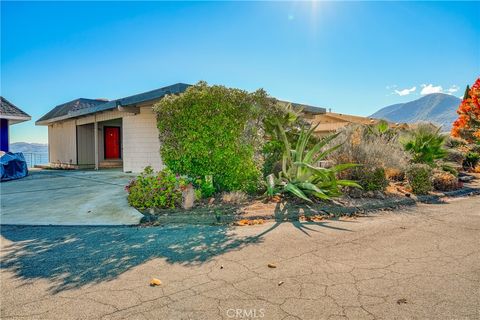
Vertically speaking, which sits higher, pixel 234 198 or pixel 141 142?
pixel 141 142

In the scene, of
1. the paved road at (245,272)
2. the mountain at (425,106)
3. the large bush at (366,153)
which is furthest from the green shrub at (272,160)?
the mountain at (425,106)

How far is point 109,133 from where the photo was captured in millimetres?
18953

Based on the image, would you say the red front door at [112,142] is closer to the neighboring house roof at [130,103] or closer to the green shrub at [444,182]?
the neighboring house roof at [130,103]

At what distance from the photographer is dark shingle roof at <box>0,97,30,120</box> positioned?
14134mm

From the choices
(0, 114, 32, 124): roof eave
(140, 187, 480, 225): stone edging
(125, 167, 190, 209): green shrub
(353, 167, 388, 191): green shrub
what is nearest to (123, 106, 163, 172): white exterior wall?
(0, 114, 32, 124): roof eave

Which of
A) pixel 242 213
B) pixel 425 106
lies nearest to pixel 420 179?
pixel 242 213

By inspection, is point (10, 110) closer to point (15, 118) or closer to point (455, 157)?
point (15, 118)

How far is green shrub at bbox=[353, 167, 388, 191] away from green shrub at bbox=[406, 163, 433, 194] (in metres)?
1.04

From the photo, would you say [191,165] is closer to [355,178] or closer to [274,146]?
[274,146]

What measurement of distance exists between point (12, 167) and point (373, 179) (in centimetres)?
1431

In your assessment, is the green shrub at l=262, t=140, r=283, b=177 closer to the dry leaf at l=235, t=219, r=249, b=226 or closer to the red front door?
the dry leaf at l=235, t=219, r=249, b=226

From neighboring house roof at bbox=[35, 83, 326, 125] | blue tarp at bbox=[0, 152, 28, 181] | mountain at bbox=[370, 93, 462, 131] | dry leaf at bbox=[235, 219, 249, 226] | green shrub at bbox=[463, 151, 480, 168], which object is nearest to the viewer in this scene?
dry leaf at bbox=[235, 219, 249, 226]

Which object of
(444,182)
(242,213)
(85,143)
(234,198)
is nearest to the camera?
(242,213)

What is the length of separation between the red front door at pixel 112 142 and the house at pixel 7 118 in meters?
4.60
